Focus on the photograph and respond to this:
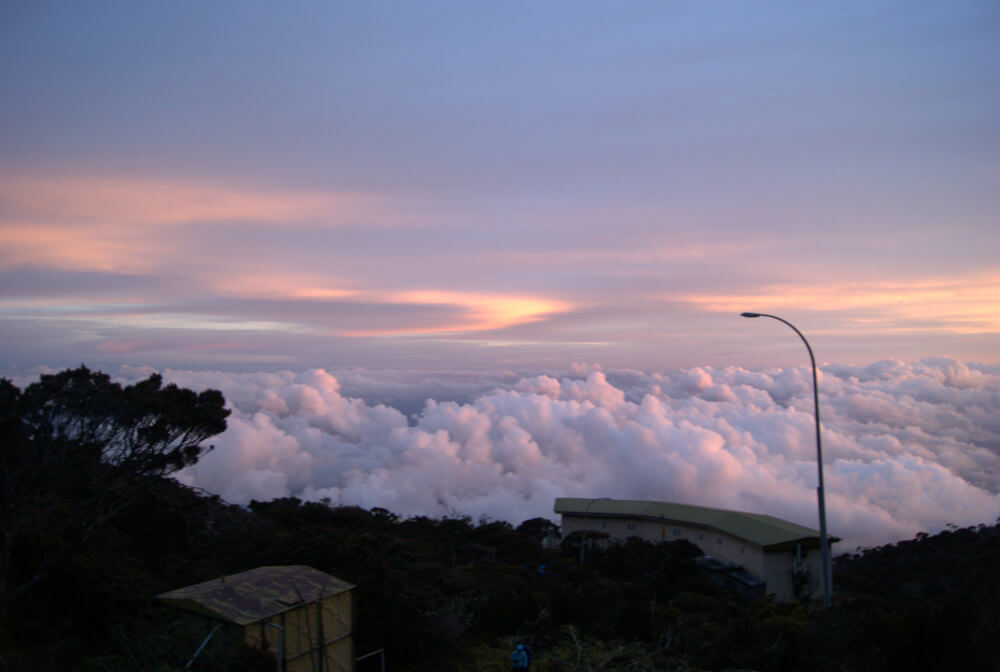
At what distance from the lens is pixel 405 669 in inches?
512

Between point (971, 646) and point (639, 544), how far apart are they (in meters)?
21.5

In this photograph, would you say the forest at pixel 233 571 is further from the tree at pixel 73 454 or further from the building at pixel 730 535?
the building at pixel 730 535

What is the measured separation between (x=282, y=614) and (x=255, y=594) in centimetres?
66

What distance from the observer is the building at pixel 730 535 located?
2753 centimetres

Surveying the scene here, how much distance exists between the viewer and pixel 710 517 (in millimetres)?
32625

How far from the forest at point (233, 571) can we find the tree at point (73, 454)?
3 centimetres

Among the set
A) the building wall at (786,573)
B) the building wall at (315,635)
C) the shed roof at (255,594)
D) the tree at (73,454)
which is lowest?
the building wall at (786,573)

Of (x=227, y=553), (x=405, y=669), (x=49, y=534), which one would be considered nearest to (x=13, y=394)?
(x=49, y=534)

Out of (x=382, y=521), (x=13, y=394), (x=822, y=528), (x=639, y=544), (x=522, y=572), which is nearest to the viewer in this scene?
(x=13, y=394)

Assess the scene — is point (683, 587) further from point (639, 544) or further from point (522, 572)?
point (522, 572)

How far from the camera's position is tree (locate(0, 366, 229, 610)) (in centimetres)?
1308

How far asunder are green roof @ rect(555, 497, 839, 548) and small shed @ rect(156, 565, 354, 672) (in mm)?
21131

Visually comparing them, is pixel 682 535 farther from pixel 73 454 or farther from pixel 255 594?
pixel 73 454

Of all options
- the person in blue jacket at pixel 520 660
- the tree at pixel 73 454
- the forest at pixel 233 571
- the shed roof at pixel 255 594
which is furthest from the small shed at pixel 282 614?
the tree at pixel 73 454
